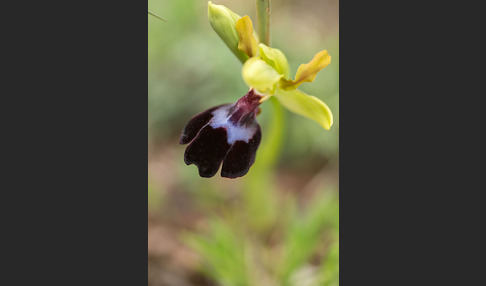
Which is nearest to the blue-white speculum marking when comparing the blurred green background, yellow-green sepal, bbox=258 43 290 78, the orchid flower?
the orchid flower

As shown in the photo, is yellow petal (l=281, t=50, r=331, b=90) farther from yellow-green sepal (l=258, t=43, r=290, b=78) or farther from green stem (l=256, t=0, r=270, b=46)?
green stem (l=256, t=0, r=270, b=46)

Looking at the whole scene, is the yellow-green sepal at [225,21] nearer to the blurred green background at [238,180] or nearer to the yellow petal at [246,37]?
the yellow petal at [246,37]

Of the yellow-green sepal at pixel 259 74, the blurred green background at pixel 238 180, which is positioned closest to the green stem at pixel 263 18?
the yellow-green sepal at pixel 259 74

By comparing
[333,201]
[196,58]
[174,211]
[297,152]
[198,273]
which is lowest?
[198,273]

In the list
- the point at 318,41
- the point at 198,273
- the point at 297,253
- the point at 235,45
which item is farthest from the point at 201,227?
the point at 318,41

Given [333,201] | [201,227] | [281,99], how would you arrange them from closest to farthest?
[281,99] → [333,201] → [201,227]

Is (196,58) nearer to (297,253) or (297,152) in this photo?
(297,152)

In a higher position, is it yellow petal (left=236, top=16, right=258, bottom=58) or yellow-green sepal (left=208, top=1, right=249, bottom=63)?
yellow-green sepal (left=208, top=1, right=249, bottom=63)
